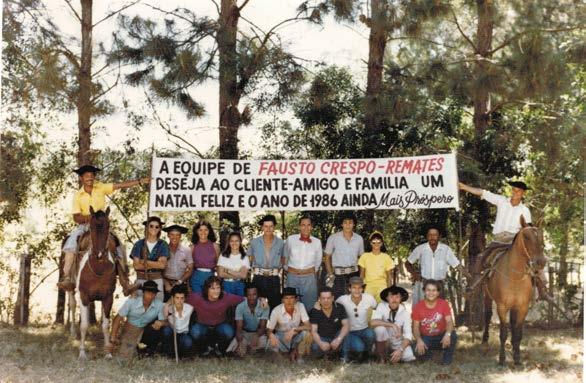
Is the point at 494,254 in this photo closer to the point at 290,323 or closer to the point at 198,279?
A: the point at 290,323

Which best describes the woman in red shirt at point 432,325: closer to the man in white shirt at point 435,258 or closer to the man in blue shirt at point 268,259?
the man in white shirt at point 435,258

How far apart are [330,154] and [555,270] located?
4.44m

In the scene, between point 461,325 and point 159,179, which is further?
point 461,325

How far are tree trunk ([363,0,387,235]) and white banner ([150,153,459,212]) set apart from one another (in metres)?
1.87

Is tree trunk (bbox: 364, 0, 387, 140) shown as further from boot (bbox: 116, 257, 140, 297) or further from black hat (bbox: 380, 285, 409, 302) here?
boot (bbox: 116, 257, 140, 297)

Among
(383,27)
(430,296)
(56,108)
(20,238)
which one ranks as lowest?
(430,296)

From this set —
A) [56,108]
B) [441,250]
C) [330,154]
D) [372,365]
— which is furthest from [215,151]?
[372,365]

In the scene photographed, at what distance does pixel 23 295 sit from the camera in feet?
38.3

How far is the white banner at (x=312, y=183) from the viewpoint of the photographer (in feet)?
28.9

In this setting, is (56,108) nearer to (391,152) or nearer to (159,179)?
(159,179)

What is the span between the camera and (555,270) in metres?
12.1

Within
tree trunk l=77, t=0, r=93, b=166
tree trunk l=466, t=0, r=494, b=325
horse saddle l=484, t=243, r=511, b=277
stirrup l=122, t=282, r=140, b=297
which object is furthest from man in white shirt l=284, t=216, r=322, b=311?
tree trunk l=77, t=0, r=93, b=166

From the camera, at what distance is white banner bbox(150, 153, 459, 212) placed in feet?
28.9

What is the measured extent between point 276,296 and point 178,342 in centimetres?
129
